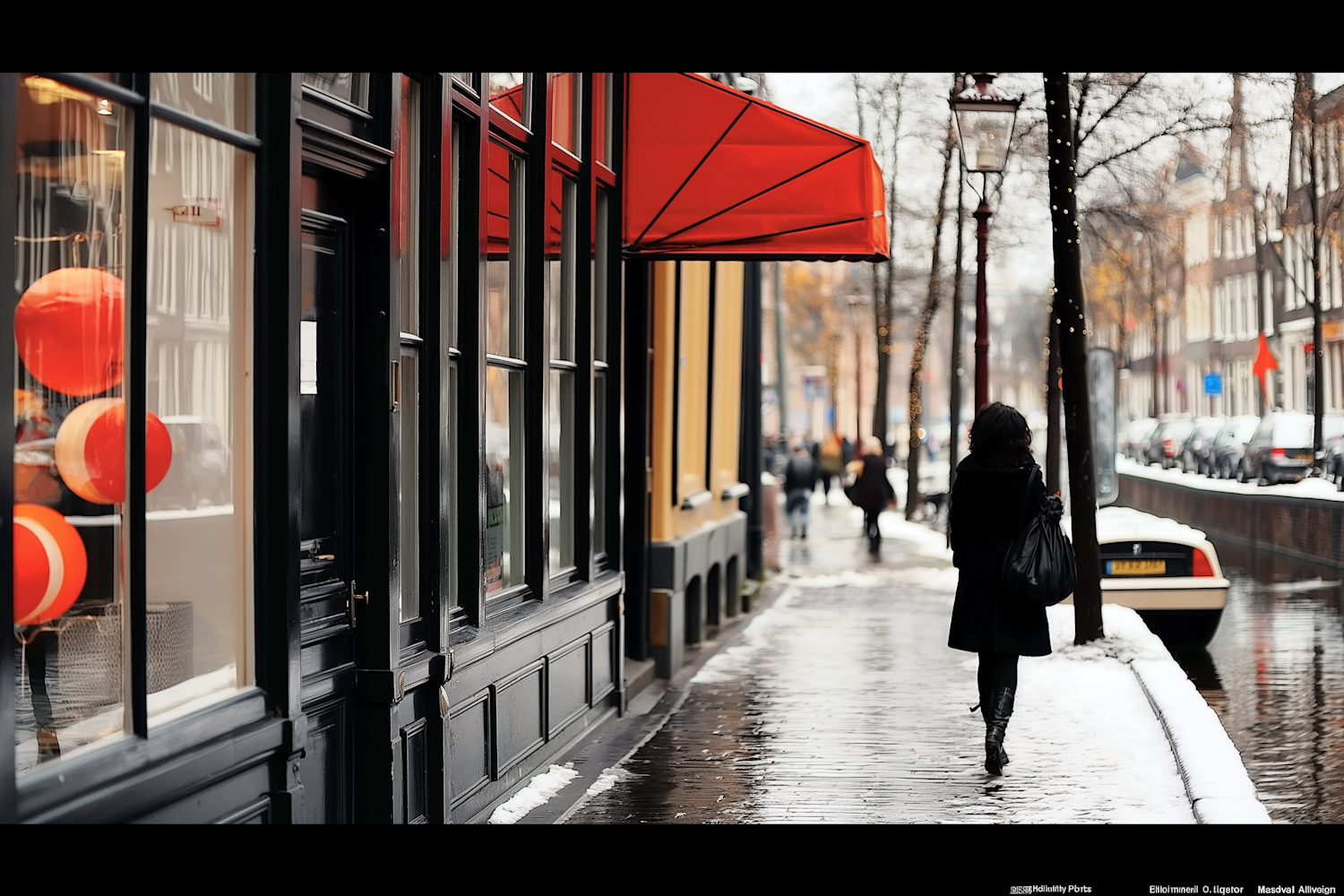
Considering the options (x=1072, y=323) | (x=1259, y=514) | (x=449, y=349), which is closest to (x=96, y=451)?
(x=449, y=349)

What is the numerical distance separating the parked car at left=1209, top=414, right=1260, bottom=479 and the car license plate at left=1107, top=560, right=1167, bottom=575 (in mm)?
25181

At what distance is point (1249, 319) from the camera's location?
6438cm

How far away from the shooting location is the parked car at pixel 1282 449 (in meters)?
32.4

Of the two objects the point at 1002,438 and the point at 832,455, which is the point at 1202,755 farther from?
the point at 832,455

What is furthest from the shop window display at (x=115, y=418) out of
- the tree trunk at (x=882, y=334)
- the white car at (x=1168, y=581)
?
the tree trunk at (x=882, y=334)

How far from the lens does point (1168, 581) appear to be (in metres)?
13.1

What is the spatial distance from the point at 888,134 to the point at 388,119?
2274 centimetres

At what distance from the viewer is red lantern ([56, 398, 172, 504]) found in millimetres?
4238

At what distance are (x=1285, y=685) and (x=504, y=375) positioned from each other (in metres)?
6.31

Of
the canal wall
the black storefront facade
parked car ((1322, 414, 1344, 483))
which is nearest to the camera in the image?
the black storefront facade

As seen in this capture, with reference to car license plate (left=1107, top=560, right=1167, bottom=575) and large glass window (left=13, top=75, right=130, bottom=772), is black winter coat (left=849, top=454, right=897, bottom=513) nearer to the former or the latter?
car license plate (left=1107, top=560, right=1167, bottom=575)

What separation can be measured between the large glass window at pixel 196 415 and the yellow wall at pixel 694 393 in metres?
7.28

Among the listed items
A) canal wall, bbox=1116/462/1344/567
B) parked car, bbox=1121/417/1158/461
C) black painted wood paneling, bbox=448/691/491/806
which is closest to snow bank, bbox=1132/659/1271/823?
black painted wood paneling, bbox=448/691/491/806
